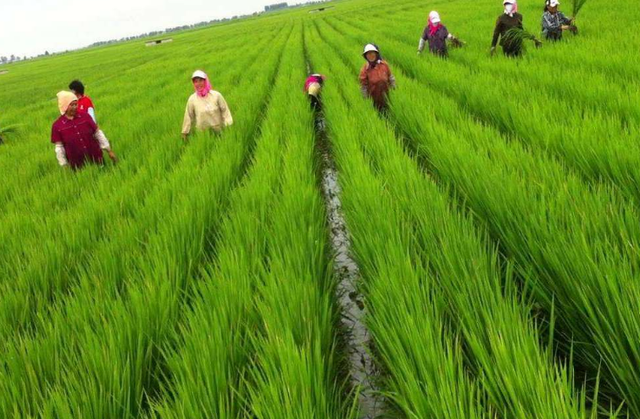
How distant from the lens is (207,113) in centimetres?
442

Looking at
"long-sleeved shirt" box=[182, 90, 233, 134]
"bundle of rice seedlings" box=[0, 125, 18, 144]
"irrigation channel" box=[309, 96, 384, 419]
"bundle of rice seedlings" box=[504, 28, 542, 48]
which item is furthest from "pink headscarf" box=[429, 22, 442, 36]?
"bundle of rice seedlings" box=[0, 125, 18, 144]

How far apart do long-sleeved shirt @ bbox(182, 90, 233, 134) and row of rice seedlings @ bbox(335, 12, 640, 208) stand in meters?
2.72

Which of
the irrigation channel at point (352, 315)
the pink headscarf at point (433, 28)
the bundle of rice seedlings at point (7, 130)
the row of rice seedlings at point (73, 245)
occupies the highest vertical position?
the pink headscarf at point (433, 28)

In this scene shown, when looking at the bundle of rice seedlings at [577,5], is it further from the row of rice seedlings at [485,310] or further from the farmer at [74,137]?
the farmer at [74,137]

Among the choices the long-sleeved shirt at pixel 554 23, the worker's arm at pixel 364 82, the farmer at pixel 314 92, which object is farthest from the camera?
the long-sleeved shirt at pixel 554 23

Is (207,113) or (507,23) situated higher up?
(507,23)

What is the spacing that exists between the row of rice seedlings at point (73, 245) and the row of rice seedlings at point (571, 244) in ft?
5.86

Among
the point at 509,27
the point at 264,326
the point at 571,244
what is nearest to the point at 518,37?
the point at 509,27

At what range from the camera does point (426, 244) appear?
1595mm

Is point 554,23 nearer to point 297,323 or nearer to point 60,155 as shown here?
point 297,323

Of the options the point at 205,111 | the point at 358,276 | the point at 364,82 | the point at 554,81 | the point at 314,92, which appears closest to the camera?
the point at 358,276

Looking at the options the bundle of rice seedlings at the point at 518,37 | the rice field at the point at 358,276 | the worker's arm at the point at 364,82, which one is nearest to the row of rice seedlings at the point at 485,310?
the rice field at the point at 358,276

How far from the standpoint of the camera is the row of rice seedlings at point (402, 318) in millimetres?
891

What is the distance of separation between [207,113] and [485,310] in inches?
158
